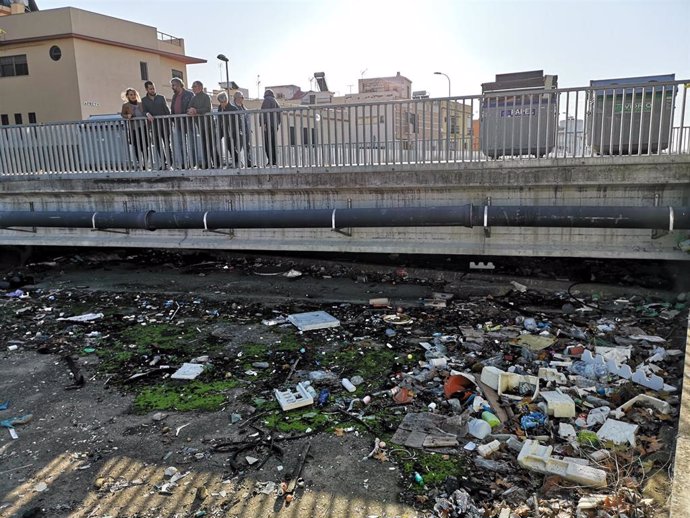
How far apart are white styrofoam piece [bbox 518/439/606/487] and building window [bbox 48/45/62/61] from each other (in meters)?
30.7

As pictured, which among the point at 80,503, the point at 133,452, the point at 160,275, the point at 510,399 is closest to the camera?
the point at 80,503

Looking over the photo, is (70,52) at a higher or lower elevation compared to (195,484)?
higher

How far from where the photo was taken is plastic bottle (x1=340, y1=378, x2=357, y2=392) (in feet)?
18.0

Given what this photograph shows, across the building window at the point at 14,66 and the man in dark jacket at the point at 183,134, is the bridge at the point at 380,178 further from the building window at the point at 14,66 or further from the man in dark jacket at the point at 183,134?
the building window at the point at 14,66

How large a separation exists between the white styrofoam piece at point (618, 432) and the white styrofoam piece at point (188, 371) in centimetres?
421

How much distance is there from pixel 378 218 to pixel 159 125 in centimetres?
466

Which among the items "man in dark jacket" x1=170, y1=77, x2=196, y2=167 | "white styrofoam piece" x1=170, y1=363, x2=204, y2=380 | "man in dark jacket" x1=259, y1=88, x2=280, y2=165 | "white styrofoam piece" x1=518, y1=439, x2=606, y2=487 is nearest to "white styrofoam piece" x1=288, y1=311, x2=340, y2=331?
"white styrofoam piece" x1=170, y1=363, x2=204, y2=380

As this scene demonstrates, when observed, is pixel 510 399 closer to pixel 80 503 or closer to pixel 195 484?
pixel 195 484

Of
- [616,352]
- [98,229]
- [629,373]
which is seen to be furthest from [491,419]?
[98,229]

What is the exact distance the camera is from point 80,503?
386 centimetres

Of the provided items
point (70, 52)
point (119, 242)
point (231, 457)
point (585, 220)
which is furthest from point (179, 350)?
point (70, 52)

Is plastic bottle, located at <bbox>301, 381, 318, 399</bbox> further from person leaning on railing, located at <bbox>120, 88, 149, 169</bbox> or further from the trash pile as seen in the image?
person leaning on railing, located at <bbox>120, 88, 149, 169</bbox>

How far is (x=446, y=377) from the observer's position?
5625 mm

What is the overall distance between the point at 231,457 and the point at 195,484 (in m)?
0.39
